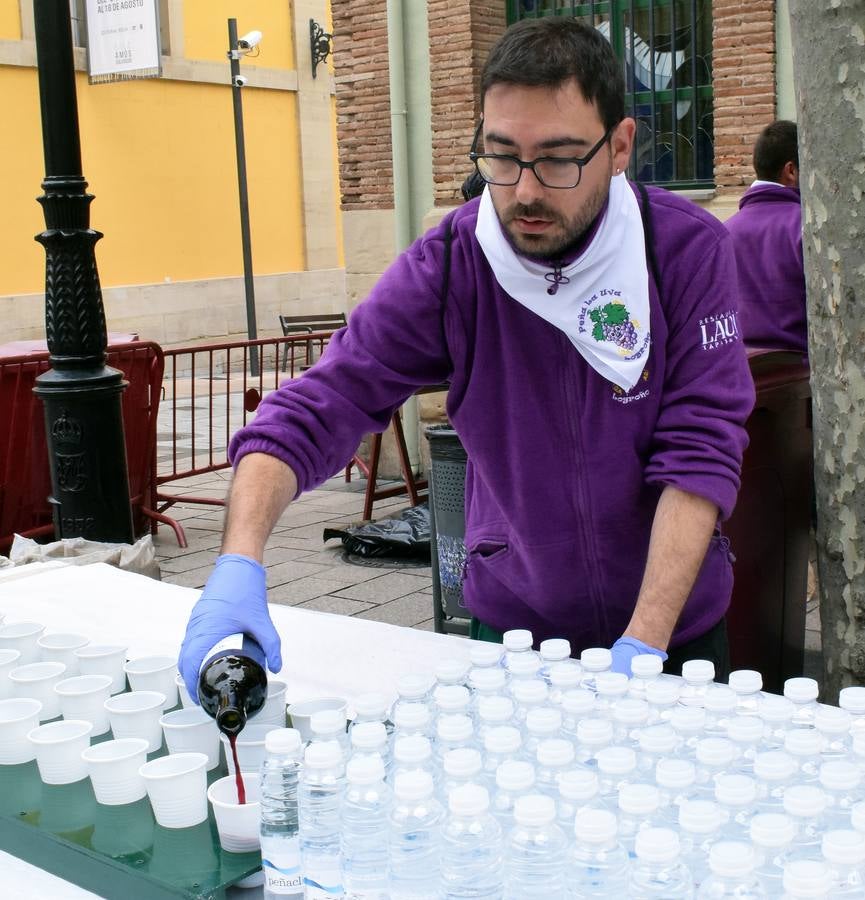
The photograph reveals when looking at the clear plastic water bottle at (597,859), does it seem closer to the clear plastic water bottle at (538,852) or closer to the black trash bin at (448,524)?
the clear plastic water bottle at (538,852)

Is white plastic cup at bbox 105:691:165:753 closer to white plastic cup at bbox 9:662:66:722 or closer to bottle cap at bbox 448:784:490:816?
white plastic cup at bbox 9:662:66:722

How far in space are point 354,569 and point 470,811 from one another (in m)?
5.76

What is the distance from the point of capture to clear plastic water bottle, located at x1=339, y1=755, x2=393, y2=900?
1489mm

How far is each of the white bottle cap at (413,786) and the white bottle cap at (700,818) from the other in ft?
0.95

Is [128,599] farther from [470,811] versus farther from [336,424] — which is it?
[470,811]

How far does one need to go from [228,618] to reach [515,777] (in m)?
0.70

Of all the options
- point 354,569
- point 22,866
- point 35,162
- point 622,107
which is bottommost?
point 354,569

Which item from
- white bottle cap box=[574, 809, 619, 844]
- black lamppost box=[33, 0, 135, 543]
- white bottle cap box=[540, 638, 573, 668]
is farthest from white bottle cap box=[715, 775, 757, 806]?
black lamppost box=[33, 0, 135, 543]

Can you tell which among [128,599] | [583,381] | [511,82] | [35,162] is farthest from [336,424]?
[35,162]

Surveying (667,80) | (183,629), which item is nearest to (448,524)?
(183,629)

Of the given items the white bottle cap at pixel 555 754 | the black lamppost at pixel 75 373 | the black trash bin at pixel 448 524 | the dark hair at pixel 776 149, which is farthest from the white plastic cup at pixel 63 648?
the dark hair at pixel 776 149

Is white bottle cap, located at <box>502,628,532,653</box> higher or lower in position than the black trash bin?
higher

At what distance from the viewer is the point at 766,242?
5773 millimetres

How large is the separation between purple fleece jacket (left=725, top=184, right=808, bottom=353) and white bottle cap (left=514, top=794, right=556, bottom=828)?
4242mm
